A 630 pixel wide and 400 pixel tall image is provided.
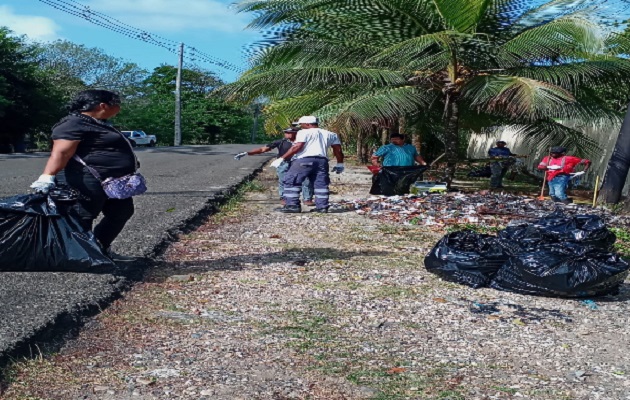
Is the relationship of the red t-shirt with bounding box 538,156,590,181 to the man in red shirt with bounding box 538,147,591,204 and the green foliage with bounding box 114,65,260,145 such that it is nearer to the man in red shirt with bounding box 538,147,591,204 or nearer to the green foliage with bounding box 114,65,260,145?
the man in red shirt with bounding box 538,147,591,204

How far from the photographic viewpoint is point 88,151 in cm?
539

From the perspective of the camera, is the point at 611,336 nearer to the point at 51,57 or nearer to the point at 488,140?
the point at 488,140

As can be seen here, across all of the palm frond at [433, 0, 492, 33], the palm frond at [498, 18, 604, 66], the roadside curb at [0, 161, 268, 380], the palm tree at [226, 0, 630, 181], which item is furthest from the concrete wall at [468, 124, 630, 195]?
the roadside curb at [0, 161, 268, 380]

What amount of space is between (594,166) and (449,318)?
13.5 metres

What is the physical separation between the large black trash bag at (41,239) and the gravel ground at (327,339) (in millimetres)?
499

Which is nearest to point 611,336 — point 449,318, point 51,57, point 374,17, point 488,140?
point 449,318

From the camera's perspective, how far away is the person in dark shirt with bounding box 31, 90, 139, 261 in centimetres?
524

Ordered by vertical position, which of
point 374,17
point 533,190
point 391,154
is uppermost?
point 374,17

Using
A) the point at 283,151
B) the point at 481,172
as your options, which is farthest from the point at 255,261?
the point at 481,172

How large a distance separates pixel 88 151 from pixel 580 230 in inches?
162

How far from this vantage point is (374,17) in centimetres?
1359

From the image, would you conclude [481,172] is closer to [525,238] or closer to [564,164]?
[564,164]

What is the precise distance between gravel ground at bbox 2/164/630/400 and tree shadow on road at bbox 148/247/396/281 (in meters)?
0.02

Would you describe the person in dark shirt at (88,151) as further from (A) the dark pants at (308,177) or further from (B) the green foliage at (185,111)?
(B) the green foliage at (185,111)
